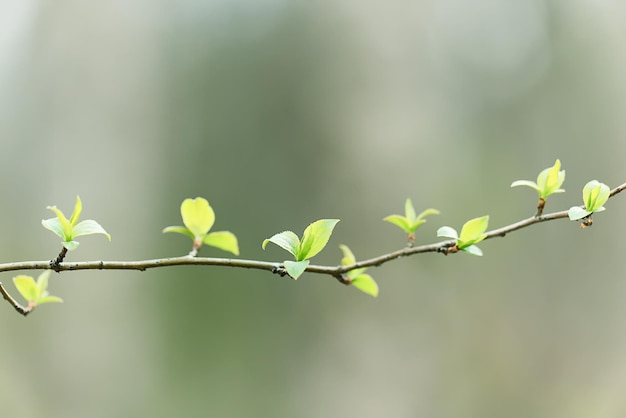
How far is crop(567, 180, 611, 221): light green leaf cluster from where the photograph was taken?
25 centimetres

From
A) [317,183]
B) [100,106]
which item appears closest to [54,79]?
[100,106]

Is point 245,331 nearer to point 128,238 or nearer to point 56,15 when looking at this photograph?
point 128,238

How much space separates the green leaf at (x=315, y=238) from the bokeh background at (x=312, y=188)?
715 mm

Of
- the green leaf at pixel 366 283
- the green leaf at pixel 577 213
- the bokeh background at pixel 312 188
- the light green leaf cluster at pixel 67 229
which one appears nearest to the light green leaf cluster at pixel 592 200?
the green leaf at pixel 577 213

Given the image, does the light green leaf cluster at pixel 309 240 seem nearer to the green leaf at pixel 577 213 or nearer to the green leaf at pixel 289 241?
the green leaf at pixel 289 241

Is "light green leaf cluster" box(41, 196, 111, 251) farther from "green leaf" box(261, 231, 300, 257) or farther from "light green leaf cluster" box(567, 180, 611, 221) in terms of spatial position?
"light green leaf cluster" box(567, 180, 611, 221)

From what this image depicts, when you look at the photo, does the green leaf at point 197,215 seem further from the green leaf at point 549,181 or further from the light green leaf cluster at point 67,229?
the green leaf at point 549,181

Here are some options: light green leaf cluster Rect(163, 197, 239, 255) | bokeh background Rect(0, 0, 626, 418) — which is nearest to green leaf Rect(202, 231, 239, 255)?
light green leaf cluster Rect(163, 197, 239, 255)

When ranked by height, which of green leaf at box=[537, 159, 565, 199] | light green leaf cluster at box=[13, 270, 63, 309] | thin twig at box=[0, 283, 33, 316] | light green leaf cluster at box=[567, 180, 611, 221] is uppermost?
green leaf at box=[537, 159, 565, 199]

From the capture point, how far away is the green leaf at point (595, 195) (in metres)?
0.25

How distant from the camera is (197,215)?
280 millimetres

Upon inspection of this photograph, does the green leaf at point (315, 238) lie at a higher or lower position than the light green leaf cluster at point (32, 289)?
higher

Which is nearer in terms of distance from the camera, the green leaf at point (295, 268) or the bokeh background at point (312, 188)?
the green leaf at point (295, 268)

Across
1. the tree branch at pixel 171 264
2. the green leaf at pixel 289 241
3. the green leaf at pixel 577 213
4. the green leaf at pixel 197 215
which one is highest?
the green leaf at pixel 577 213
